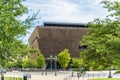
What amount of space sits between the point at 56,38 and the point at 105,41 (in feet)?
390

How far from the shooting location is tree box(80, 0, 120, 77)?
13141 millimetres

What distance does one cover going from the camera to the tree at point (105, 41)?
13.1 meters

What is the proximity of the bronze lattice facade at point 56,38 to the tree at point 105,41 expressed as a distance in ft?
374

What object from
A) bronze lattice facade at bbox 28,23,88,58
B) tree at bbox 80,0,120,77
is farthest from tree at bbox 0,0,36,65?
bronze lattice facade at bbox 28,23,88,58

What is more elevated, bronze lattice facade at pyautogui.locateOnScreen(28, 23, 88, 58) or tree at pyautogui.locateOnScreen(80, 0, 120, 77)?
tree at pyautogui.locateOnScreen(80, 0, 120, 77)

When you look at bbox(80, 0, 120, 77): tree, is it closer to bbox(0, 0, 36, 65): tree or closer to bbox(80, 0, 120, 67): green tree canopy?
bbox(80, 0, 120, 67): green tree canopy

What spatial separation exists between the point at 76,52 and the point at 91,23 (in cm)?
11895

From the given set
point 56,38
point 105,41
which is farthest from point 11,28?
point 56,38

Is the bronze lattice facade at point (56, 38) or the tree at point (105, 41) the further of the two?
the bronze lattice facade at point (56, 38)

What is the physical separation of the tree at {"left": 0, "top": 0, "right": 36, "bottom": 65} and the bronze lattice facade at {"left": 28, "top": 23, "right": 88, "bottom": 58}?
380 ft

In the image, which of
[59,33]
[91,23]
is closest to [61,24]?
[59,33]

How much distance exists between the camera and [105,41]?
537 inches

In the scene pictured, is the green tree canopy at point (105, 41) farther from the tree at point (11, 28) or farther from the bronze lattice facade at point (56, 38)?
the bronze lattice facade at point (56, 38)

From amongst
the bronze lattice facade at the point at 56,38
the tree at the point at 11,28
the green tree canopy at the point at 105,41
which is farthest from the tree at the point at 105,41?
the bronze lattice facade at the point at 56,38
